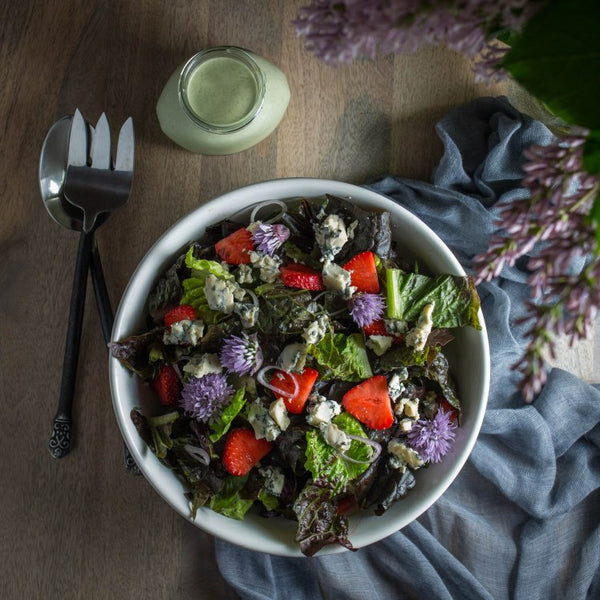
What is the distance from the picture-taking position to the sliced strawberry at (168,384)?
57.3 inches

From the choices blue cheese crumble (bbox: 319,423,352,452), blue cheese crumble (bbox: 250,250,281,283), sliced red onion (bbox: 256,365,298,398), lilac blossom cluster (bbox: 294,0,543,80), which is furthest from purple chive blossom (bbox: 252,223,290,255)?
lilac blossom cluster (bbox: 294,0,543,80)

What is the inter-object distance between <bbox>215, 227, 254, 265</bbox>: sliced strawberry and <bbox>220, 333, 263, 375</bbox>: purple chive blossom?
15 centimetres

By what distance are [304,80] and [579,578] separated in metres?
1.33

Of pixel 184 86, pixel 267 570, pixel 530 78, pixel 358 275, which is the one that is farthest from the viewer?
pixel 267 570

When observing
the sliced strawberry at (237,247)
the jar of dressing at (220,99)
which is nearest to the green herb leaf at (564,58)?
the sliced strawberry at (237,247)

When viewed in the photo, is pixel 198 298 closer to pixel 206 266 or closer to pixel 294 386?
pixel 206 266

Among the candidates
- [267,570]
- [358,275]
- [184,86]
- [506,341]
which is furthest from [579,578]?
[184,86]

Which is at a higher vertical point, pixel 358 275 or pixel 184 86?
pixel 184 86

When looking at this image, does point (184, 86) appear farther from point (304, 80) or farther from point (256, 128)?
point (304, 80)

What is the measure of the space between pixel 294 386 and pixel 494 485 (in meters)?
0.68

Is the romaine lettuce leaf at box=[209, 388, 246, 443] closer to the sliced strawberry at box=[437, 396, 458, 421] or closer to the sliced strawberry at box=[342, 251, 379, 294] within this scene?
the sliced strawberry at box=[342, 251, 379, 294]

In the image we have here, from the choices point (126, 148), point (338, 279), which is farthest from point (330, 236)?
point (126, 148)

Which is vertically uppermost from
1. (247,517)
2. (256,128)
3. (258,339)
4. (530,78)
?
(530,78)

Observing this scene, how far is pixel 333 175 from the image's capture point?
1745 mm
